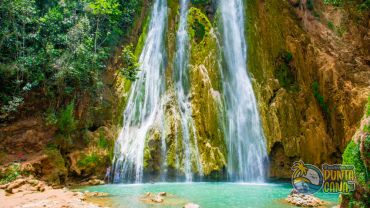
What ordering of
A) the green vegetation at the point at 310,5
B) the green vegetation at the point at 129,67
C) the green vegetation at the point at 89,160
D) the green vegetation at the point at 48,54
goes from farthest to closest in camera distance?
the green vegetation at the point at 310,5 → the green vegetation at the point at 129,67 → the green vegetation at the point at 48,54 → the green vegetation at the point at 89,160

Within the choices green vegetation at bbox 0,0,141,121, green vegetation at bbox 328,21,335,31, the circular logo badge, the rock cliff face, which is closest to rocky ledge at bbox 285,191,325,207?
the circular logo badge

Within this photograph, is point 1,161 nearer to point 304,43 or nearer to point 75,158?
point 75,158

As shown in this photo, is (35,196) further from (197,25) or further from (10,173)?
(197,25)

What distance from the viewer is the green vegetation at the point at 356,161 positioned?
816cm

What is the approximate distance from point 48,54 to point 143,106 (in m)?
5.75

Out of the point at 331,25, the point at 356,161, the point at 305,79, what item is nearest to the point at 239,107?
the point at 305,79

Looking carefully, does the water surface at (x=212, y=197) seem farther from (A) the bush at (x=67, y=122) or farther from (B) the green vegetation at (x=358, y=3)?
(B) the green vegetation at (x=358, y=3)

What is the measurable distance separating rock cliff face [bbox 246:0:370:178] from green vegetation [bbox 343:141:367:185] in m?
10.4

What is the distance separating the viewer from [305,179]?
1313 cm

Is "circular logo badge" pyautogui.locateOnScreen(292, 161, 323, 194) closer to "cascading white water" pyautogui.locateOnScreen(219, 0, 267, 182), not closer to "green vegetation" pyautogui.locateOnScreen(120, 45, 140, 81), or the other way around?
"cascading white water" pyautogui.locateOnScreen(219, 0, 267, 182)

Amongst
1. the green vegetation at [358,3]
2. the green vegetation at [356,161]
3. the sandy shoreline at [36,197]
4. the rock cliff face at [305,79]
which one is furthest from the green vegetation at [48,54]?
the green vegetation at [356,161]

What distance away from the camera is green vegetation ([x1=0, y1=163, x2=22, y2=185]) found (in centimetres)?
1434

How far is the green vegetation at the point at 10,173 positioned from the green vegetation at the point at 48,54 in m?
3.00

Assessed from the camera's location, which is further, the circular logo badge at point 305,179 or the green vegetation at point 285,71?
the green vegetation at point 285,71
